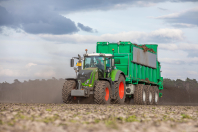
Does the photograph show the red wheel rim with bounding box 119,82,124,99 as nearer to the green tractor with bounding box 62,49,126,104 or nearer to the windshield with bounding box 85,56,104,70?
the green tractor with bounding box 62,49,126,104

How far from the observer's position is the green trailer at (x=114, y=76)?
52.1ft

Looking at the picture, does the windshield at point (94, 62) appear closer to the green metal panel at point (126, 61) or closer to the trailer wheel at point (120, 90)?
the trailer wheel at point (120, 90)

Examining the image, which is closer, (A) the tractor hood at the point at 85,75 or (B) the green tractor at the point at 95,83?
(B) the green tractor at the point at 95,83

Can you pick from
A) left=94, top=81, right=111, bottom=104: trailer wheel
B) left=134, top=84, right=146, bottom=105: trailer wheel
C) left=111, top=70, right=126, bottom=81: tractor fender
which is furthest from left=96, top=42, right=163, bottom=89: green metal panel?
left=94, top=81, right=111, bottom=104: trailer wheel

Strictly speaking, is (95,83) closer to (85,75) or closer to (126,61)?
(85,75)

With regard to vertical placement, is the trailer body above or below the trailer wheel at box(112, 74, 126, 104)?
above

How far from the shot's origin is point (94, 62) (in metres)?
17.1

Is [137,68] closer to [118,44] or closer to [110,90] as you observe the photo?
[118,44]

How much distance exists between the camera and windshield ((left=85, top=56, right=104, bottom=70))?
17.0 meters

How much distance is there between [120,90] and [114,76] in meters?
1.44

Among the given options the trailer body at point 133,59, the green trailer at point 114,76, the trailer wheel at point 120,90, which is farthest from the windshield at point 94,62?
the trailer wheel at point 120,90

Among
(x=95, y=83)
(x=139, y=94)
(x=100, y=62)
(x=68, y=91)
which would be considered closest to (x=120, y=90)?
(x=100, y=62)

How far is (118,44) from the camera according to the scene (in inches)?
764

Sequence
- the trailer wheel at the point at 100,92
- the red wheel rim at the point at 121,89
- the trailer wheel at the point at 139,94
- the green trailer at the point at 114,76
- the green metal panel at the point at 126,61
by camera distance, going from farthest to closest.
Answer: the trailer wheel at the point at 139,94 < the green metal panel at the point at 126,61 < the red wheel rim at the point at 121,89 < the green trailer at the point at 114,76 < the trailer wheel at the point at 100,92
